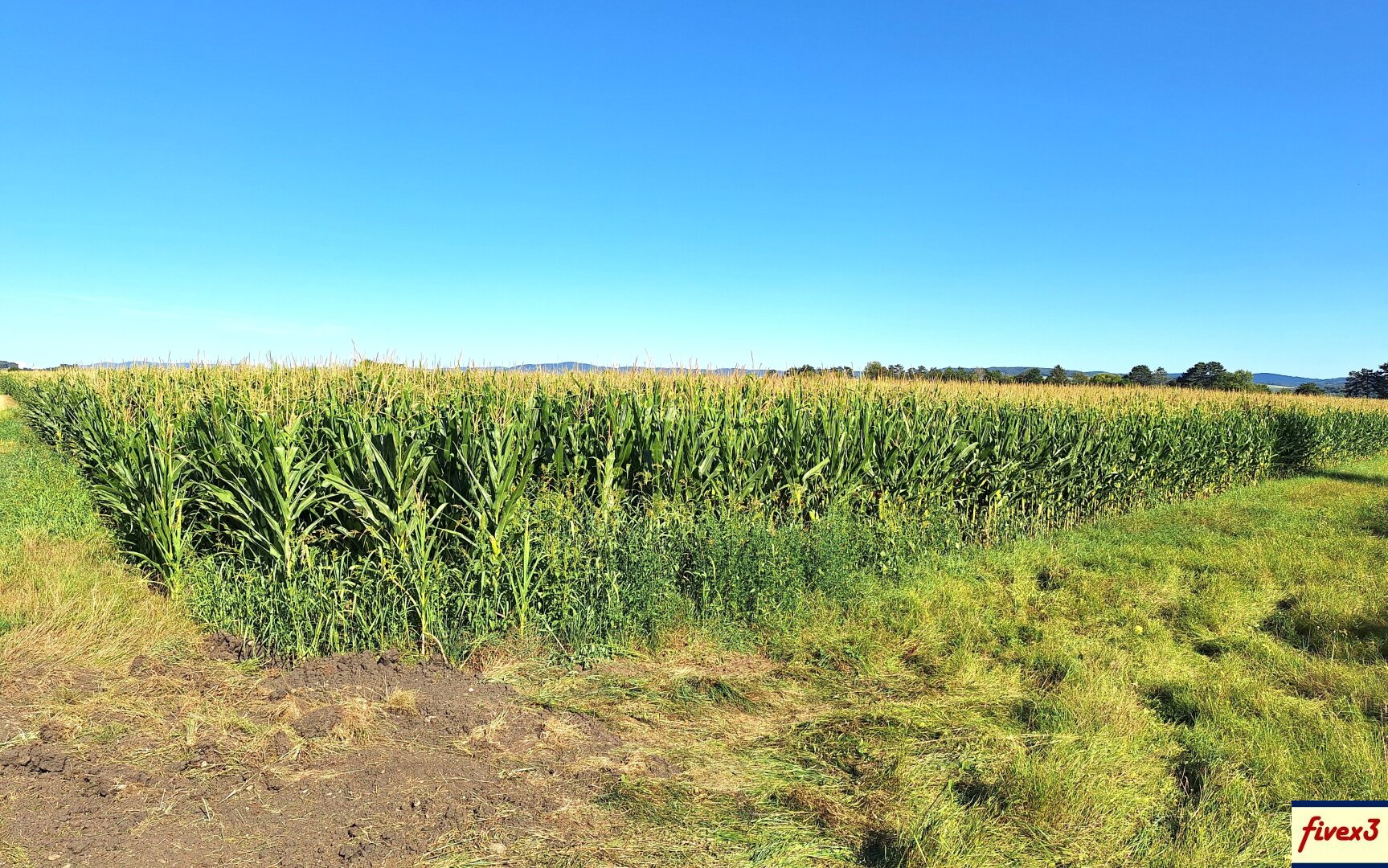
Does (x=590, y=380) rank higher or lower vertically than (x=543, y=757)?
higher

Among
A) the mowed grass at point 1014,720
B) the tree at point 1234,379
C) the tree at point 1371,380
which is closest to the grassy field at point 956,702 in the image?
the mowed grass at point 1014,720

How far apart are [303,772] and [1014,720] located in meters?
3.88

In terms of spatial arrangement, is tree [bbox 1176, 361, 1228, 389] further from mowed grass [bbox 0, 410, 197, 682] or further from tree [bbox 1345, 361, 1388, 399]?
mowed grass [bbox 0, 410, 197, 682]

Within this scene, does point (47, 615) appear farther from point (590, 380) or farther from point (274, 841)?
point (590, 380)

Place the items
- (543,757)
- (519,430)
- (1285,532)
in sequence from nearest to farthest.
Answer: (543,757)
(519,430)
(1285,532)

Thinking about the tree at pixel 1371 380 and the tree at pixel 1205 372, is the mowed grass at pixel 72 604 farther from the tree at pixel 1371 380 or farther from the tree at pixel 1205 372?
the tree at pixel 1371 380

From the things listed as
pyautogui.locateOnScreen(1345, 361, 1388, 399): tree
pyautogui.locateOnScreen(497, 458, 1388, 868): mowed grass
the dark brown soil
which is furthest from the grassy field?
pyautogui.locateOnScreen(1345, 361, 1388, 399): tree

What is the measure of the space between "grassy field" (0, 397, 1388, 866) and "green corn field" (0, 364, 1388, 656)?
36 centimetres

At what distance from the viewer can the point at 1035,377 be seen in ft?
134

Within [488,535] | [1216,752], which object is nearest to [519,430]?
[488,535]

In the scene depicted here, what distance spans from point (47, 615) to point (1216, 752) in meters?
7.39

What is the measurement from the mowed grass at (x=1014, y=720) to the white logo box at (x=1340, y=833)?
10 cm

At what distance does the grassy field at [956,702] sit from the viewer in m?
3.03

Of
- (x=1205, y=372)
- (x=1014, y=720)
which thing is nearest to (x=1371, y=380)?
(x=1205, y=372)
